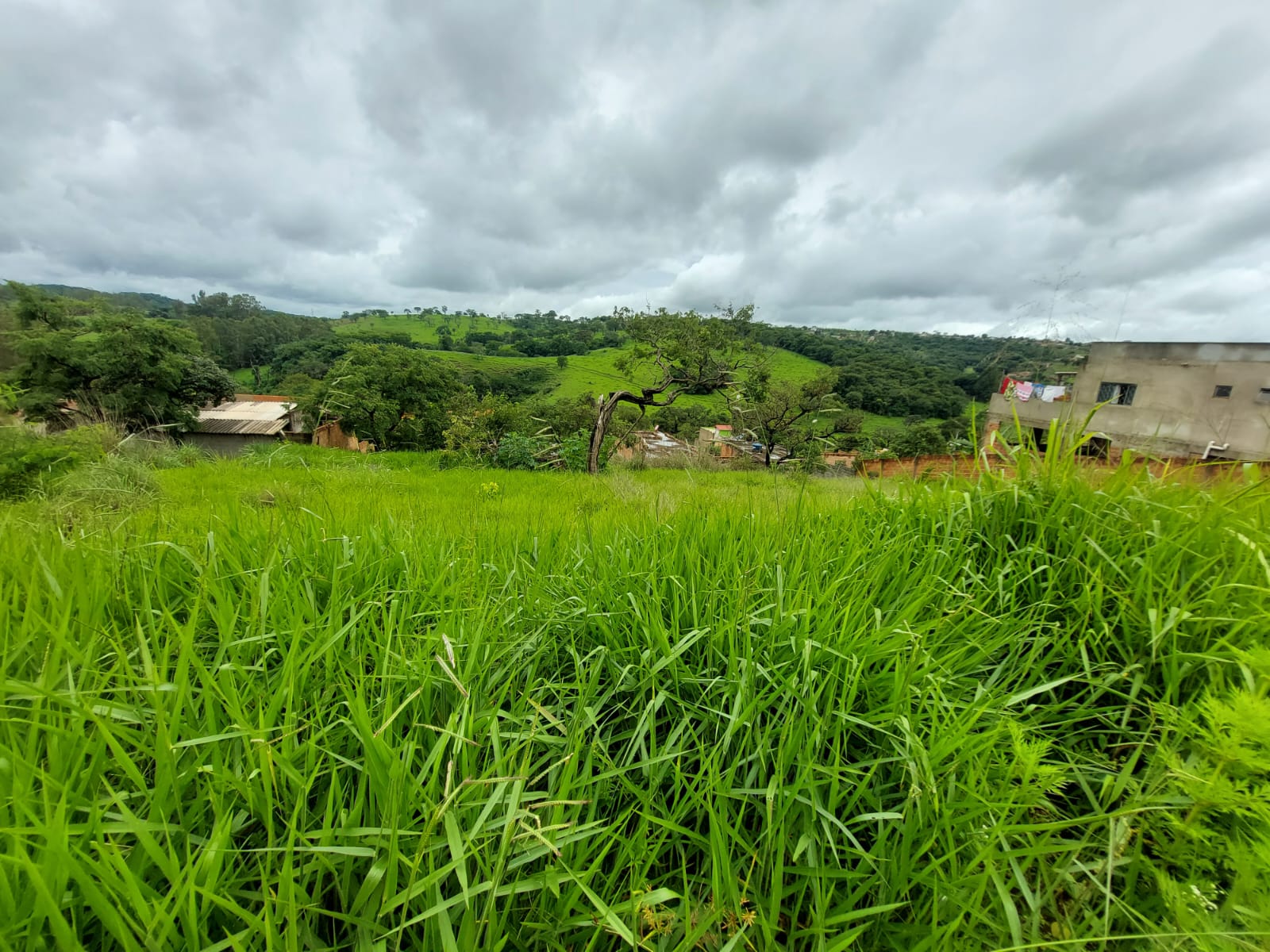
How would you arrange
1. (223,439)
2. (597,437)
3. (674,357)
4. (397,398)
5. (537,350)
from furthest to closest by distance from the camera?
(537,350) → (397,398) → (223,439) → (674,357) → (597,437)

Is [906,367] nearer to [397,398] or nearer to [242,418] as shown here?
[397,398]

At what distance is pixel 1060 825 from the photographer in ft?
2.82

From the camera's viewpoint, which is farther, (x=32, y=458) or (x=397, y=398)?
(x=397, y=398)

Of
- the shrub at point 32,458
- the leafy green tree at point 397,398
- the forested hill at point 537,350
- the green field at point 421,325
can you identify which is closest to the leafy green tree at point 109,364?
the forested hill at point 537,350

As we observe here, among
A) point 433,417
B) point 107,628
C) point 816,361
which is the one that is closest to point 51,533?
point 107,628

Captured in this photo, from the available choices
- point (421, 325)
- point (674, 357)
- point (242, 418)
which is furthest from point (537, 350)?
point (674, 357)

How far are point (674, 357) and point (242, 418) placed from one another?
2706cm

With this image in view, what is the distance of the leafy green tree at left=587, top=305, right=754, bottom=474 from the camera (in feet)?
33.6

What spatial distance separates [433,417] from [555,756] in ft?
96.7

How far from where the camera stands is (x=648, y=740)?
1269 mm

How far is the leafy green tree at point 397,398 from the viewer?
25.1 metres

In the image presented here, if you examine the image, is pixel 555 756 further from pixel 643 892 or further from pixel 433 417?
pixel 433 417

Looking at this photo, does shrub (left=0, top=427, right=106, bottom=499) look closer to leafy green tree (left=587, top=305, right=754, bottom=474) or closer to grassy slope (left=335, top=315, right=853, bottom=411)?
leafy green tree (left=587, top=305, right=754, bottom=474)

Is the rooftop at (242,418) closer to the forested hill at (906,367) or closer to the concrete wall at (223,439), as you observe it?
the concrete wall at (223,439)
